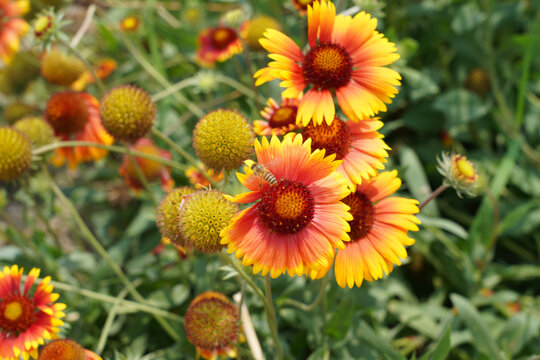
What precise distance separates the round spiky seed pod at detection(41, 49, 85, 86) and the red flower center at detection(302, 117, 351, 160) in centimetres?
171

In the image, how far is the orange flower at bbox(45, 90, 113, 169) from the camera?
2115 mm

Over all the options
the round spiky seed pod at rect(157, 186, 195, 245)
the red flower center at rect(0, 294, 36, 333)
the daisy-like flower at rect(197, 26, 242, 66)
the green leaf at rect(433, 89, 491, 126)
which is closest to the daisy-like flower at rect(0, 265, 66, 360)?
the red flower center at rect(0, 294, 36, 333)

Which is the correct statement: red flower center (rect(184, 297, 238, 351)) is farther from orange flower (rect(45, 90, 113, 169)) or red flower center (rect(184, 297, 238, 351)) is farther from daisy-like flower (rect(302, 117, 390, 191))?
orange flower (rect(45, 90, 113, 169))

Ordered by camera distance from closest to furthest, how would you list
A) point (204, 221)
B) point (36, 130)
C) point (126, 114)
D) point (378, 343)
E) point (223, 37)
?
point (204, 221)
point (126, 114)
point (378, 343)
point (36, 130)
point (223, 37)

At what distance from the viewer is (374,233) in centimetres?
128

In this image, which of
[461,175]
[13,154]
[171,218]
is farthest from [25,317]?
[461,175]

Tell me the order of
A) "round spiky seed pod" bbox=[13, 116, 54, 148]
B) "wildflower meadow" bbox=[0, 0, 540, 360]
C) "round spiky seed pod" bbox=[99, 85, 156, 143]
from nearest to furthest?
1. "wildflower meadow" bbox=[0, 0, 540, 360]
2. "round spiky seed pod" bbox=[99, 85, 156, 143]
3. "round spiky seed pod" bbox=[13, 116, 54, 148]

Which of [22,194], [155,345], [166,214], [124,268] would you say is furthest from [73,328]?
[166,214]

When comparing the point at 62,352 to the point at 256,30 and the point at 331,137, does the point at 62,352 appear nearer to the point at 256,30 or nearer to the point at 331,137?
the point at 331,137

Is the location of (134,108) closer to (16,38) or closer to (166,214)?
(166,214)

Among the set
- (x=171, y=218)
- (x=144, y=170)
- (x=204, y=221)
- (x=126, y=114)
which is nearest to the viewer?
(x=204, y=221)

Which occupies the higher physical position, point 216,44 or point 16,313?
point 216,44

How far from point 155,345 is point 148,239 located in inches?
23.0

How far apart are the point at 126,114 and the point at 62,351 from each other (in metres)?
0.75
